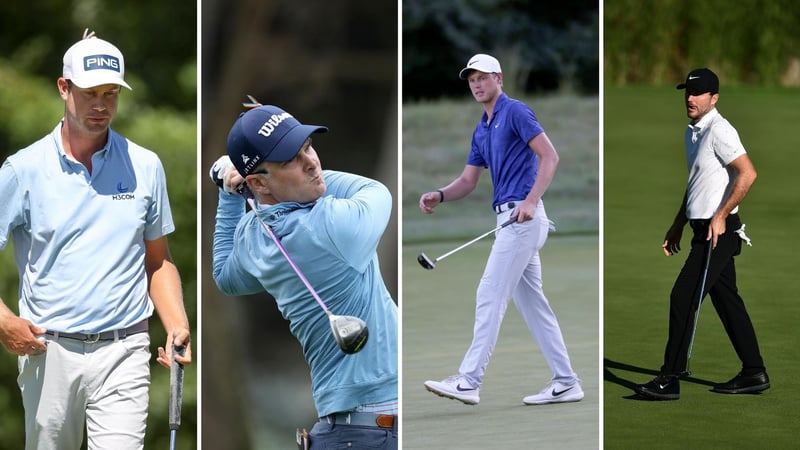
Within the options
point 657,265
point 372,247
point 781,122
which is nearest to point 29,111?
point 657,265

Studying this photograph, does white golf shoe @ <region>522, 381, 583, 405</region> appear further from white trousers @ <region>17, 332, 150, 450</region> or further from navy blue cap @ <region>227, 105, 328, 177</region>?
navy blue cap @ <region>227, 105, 328, 177</region>

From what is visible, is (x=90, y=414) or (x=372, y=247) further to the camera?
(x=90, y=414)

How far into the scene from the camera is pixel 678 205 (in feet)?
40.0

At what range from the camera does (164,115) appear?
935 centimetres

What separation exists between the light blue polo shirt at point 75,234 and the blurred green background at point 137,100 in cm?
296

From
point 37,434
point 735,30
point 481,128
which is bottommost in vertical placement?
point 37,434

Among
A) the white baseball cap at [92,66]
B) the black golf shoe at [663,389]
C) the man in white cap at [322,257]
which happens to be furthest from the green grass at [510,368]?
the white baseball cap at [92,66]

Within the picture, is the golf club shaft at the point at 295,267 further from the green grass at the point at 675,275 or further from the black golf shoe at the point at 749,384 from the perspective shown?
the black golf shoe at the point at 749,384

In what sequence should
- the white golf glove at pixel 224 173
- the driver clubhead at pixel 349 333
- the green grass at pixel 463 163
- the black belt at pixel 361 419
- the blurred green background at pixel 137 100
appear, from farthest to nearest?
the blurred green background at pixel 137 100 → the green grass at pixel 463 163 → the white golf glove at pixel 224 173 → the black belt at pixel 361 419 → the driver clubhead at pixel 349 333

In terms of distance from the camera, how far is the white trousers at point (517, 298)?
20.3 feet

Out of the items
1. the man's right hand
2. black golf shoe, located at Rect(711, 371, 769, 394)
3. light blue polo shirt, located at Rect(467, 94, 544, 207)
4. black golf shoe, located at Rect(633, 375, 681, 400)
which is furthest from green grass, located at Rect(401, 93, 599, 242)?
the man's right hand

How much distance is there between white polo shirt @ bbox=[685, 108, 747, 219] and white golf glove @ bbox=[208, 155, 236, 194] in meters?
2.01

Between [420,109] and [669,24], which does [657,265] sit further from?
[669,24]

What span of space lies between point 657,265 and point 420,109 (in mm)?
2994
